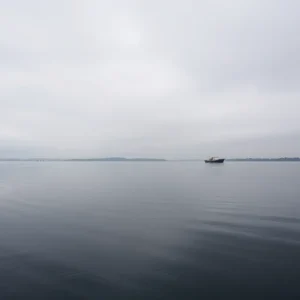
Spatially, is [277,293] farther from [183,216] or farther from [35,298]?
[183,216]

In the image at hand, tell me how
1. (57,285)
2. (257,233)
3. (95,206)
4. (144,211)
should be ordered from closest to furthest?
(57,285), (257,233), (144,211), (95,206)

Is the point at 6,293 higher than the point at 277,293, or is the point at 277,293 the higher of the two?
the point at 277,293

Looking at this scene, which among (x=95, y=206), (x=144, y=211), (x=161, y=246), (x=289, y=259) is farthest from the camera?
(x=95, y=206)

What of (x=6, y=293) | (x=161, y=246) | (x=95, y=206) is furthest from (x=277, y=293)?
(x=95, y=206)

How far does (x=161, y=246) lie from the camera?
45.4 ft

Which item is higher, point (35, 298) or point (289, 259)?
point (289, 259)

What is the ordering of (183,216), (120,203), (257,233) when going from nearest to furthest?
(257,233), (183,216), (120,203)

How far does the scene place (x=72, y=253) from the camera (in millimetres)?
12570

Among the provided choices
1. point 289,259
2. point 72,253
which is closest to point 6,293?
point 72,253

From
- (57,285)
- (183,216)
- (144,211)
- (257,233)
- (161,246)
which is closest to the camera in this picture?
(57,285)

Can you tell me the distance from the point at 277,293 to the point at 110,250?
9139mm

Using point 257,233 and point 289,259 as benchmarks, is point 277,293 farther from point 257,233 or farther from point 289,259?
point 257,233

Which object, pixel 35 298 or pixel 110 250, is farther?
pixel 110 250

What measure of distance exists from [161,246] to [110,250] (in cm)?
339
